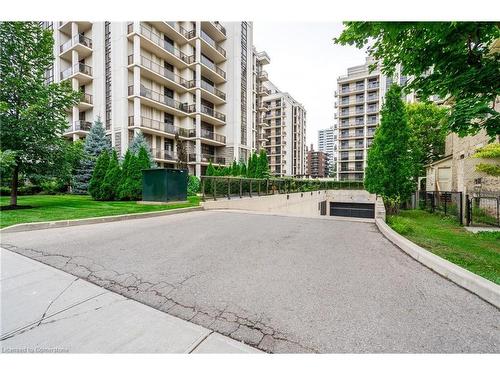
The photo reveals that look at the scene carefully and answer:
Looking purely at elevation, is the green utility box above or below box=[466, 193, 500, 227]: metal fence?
above

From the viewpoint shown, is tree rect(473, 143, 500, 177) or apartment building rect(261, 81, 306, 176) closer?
tree rect(473, 143, 500, 177)

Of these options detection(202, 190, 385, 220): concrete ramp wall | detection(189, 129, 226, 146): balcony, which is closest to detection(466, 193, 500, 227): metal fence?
detection(202, 190, 385, 220): concrete ramp wall

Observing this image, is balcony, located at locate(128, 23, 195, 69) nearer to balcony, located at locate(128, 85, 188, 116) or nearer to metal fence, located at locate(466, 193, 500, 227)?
balcony, located at locate(128, 85, 188, 116)

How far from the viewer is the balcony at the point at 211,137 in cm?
2764

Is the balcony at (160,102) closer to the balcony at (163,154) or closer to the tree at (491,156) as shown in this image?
the balcony at (163,154)

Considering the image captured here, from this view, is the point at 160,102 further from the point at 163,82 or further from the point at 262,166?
the point at 262,166

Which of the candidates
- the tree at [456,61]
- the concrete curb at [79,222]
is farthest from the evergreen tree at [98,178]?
the tree at [456,61]

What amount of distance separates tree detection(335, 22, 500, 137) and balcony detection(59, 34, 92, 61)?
99.2 ft

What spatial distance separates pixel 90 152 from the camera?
65.8ft

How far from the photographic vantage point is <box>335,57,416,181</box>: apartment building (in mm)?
50719

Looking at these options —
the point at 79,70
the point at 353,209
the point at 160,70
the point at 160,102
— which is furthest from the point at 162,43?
the point at 353,209

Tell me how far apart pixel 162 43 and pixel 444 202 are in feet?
92.1

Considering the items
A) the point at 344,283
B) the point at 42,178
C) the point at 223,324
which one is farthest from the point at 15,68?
the point at 344,283

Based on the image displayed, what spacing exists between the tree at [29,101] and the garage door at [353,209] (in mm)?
29465
